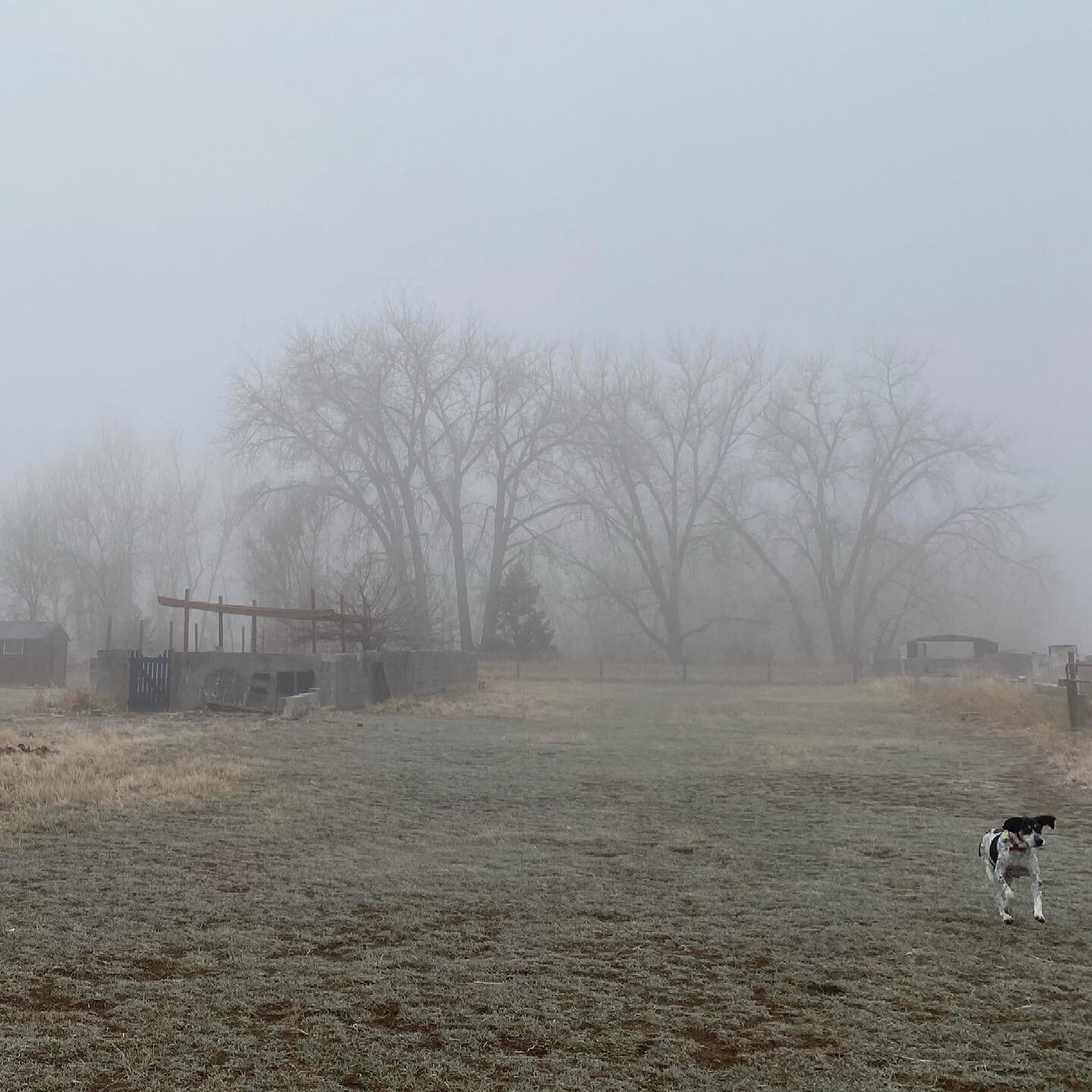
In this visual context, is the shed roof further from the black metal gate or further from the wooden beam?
the black metal gate

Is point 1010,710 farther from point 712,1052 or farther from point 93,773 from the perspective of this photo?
point 712,1052

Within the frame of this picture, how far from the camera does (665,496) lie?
2323 inches

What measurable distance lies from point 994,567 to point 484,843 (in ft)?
180

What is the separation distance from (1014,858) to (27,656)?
45.5 m

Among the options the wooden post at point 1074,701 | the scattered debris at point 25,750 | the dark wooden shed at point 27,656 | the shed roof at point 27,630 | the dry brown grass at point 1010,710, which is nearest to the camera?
the scattered debris at point 25,750

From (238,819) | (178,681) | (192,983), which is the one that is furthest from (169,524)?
(192,983)

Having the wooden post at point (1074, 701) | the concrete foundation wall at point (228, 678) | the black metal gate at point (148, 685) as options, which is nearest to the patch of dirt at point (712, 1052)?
the wooden post at point (1074, 701)

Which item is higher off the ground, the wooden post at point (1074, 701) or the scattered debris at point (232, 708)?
the wooden post at point (1074, 701)

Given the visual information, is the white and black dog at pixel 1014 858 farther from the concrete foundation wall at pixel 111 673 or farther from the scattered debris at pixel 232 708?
the concrete foundation wall at pixel 111 673

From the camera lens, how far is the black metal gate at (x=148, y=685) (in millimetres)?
25438

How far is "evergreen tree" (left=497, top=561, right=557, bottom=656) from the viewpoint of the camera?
A: 52.3 meters

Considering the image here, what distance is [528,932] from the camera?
19.0ft

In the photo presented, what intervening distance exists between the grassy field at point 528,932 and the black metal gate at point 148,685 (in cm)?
1246

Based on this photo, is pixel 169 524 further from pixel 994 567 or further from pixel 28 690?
pixel 994 567
